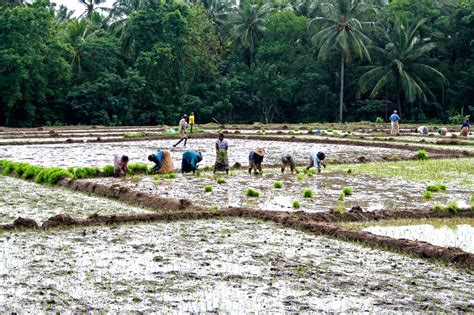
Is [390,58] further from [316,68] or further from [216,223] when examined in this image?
[216,223]

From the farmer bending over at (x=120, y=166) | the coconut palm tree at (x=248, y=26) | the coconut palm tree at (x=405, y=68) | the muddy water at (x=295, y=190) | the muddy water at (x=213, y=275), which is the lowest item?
the muddy water at (x=213, y=275)

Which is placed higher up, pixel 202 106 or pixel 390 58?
pixel 390 58

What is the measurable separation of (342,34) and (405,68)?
16.9 feet

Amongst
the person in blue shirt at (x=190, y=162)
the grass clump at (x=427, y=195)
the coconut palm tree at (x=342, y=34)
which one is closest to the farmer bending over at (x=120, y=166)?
the person in blue shirt at (x=190, y=162)

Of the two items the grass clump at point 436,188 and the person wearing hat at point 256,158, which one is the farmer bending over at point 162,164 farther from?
the grass clump at point 436,188

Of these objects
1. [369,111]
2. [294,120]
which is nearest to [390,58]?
[369,111]

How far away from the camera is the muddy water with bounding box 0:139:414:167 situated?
22.0m

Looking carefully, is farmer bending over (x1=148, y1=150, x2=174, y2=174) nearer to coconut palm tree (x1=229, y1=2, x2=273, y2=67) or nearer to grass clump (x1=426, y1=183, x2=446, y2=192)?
grass clump (x1=426, y1=183, x2=446, y2=192)

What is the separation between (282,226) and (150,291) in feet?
13.7

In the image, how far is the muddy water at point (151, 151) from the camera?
21953mm

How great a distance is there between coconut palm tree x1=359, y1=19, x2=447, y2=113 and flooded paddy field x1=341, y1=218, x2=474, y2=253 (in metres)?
37.8

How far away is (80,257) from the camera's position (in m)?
8.56

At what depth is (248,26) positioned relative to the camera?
57.3 metres

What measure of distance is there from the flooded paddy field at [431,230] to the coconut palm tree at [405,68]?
3785cm
